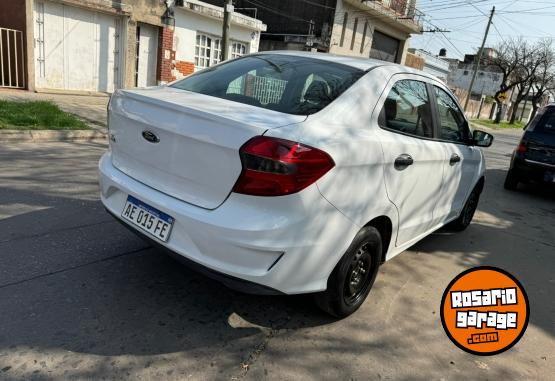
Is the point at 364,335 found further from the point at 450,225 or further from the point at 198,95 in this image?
the point at 450,225

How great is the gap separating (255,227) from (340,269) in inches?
28.8

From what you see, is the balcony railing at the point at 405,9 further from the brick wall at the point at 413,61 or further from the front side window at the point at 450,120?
the front side window at the point at 450,120

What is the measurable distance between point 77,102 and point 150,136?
959 centimetres

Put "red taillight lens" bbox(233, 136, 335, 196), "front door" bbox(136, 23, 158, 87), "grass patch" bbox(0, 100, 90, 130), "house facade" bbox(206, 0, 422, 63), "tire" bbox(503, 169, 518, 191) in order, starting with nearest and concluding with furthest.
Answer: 1. "red taillight lens" bbox(233, 136, 335, 196)
2. "grass patch" bbox(0, 100, 90, 130)
3. "tire" bbox(503, 169, 518, 191)
4. "front door" bbox(136, 23, 158, 87)
5. "house facade" bbox(206, 0, 422, 63)

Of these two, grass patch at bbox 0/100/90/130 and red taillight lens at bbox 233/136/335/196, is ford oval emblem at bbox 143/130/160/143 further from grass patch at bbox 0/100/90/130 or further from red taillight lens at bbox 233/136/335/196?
grass patch at bbox 0/100/90/130

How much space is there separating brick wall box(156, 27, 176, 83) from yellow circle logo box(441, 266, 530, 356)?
13.2m

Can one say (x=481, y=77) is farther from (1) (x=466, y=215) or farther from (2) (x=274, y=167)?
(2) (x=274, y=167)

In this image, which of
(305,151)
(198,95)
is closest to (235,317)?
(305,151)

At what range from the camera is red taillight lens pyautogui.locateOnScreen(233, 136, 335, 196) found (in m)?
2.32

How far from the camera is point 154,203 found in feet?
8.79

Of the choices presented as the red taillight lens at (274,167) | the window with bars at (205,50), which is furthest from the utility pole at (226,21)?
the red taillight lens at (274,167)

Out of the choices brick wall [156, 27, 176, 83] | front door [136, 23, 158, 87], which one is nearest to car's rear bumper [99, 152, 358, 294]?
front door [136, 23, 158, 87]

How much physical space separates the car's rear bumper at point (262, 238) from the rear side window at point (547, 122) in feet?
23.1

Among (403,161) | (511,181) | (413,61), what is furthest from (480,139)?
(413,61)
